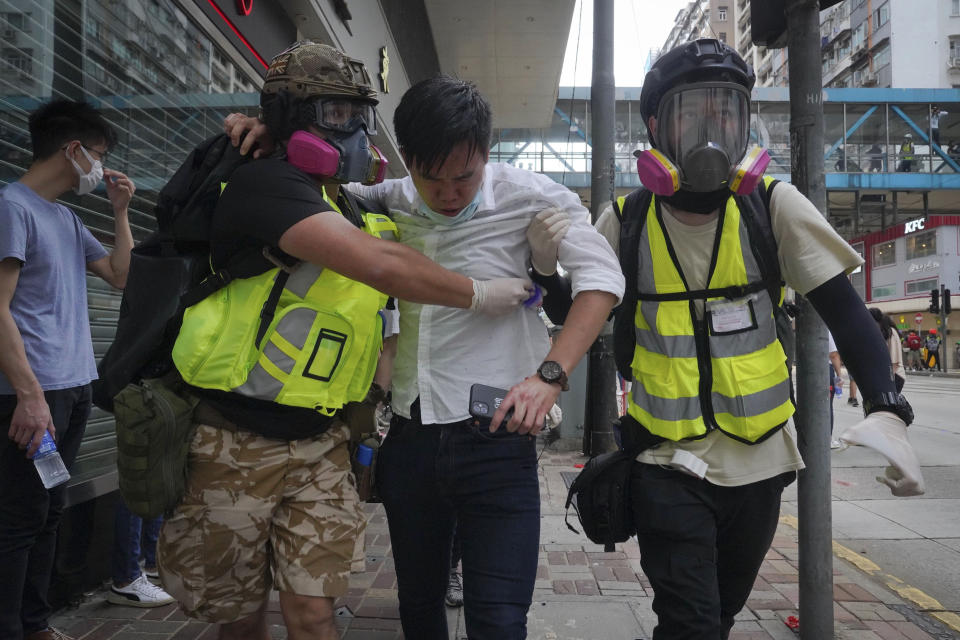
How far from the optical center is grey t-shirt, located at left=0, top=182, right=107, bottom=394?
2695 millimetres

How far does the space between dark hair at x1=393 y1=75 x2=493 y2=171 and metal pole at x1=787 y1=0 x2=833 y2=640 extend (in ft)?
6.21

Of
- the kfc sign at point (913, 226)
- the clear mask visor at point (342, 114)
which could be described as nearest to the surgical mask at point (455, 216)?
the clear mask visor at point (342, 114)

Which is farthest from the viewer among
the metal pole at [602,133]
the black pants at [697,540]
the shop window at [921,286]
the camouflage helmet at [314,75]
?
the shop window at [921,286]

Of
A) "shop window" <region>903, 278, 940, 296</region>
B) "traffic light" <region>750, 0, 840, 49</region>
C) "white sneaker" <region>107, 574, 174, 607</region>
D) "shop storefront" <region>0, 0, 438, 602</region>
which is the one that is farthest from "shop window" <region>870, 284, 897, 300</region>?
"white sneaker" <region>107, 574, 174, 607</region>

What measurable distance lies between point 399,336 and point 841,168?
35.3 metres

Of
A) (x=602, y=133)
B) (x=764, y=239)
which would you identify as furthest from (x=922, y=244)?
(x=764, y=239)

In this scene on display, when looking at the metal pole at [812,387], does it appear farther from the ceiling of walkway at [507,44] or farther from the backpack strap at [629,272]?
the ceiling of walkway at [507,44]

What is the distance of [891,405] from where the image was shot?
196 centimetres

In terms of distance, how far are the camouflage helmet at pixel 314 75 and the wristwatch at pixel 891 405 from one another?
1.66 metres

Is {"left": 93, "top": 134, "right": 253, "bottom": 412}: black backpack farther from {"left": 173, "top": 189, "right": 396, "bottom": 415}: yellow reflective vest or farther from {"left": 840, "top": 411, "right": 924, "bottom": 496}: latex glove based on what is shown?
{"left": 840, "top": 411, "right": 924, "bottom": 496}: latex glove

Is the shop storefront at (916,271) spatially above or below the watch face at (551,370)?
above

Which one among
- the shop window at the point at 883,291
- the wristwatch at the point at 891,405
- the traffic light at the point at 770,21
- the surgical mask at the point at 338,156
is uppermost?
the shop window at the point at 883,291

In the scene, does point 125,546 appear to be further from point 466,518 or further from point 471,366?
point 471,366

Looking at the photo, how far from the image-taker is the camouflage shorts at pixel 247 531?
5.86 feet
